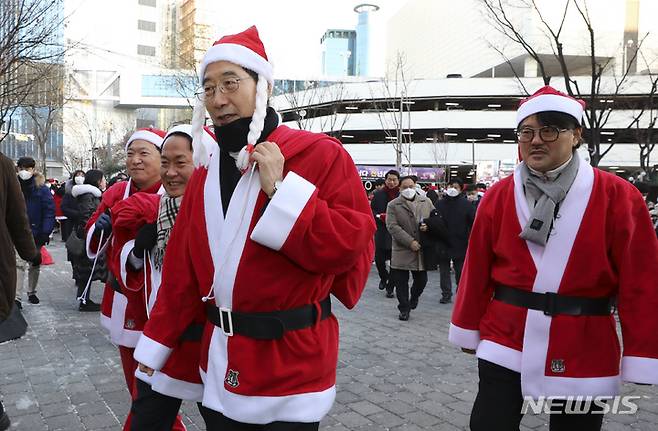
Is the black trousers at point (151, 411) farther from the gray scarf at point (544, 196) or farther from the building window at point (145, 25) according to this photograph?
the building window at point (145, 25)

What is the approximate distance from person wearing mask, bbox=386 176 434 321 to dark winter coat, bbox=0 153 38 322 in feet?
16.6

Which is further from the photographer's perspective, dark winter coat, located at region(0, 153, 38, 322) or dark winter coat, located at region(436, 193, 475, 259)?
dark winter coat, located at region(436, 193, 475, 259)

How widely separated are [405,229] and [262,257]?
6556 millimetres

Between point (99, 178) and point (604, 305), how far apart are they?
7876 millimetres

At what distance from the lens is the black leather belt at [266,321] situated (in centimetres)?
198

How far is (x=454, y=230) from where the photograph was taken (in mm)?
9406

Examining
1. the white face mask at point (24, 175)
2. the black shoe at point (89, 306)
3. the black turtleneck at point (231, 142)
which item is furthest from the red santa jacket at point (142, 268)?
the white face mask at point (24, 175)

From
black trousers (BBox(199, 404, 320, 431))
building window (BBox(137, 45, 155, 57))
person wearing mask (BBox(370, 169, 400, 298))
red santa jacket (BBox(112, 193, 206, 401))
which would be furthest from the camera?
building window (BBox(137, 45, 155, 57))

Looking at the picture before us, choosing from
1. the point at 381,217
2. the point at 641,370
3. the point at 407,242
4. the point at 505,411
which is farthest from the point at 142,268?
the point at 381,217

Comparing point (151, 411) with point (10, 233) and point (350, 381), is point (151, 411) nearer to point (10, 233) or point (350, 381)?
point (10, 233)

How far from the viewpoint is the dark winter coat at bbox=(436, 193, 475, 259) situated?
30.3 ft

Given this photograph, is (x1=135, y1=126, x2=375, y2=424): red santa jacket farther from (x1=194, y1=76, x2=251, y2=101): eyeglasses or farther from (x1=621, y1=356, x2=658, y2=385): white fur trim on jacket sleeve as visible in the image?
(x1=621, y1=356, x2=658, y2=385): white fur trim on jacket sleeve

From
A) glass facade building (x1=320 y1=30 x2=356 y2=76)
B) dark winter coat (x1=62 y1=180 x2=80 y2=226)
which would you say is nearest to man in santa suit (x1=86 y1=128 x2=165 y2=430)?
dark winter coat (x1=62 y1=180 x2=80 y2=226)

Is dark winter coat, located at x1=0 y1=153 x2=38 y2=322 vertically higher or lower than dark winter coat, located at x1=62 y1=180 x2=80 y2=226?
higher
